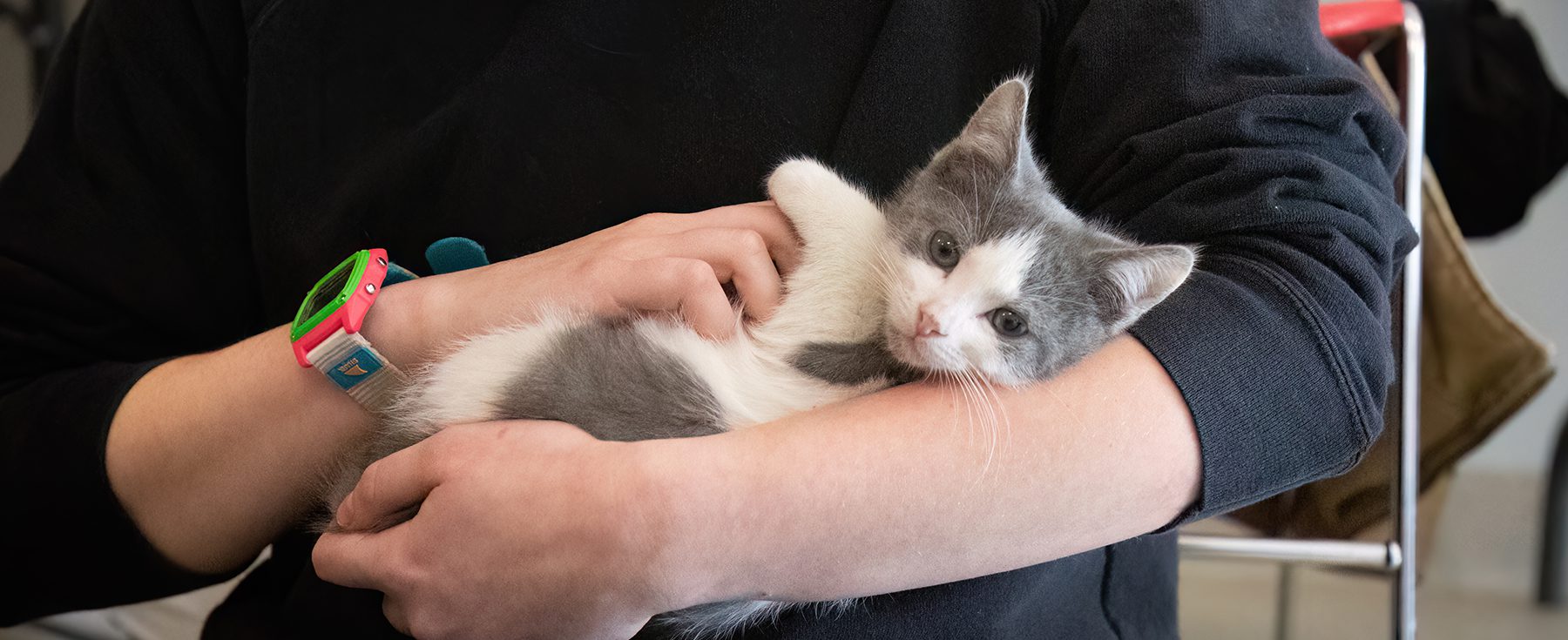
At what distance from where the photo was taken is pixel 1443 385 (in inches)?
70.4

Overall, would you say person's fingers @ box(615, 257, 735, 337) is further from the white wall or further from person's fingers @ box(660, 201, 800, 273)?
the white wall

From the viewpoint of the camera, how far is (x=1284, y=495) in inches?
63.3

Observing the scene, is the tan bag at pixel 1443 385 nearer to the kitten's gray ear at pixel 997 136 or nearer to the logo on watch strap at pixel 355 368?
the kitten's gray ear at pixel 997 136

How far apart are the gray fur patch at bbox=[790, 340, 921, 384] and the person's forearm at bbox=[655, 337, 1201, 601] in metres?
0.18

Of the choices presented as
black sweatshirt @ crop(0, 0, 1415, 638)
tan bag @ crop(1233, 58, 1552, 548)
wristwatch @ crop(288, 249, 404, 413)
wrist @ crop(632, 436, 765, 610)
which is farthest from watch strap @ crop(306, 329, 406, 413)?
A: tan bag @ crop(1233, 58, 1552, 548)

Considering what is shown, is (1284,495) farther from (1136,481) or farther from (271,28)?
(271,28)

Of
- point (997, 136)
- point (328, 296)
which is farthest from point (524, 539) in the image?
point (997, 136)

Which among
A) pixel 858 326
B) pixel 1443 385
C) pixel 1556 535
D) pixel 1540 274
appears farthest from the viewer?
pixel 1540 274

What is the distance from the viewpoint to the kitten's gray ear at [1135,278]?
3.02 feet

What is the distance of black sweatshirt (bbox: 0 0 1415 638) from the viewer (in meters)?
0.91

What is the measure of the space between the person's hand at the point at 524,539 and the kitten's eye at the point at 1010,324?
459 mm

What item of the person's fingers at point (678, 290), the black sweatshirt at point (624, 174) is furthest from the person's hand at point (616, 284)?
the black sweatshirt at point (624, 174)

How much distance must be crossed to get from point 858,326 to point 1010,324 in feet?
0.55

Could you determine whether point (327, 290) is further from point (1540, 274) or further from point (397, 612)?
point (1540, 274)
